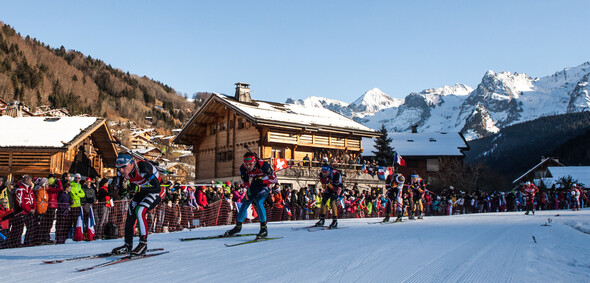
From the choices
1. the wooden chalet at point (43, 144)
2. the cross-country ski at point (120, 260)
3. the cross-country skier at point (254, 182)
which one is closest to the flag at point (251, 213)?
the cross-country skier at point (254, 182)

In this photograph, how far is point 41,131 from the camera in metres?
31.4

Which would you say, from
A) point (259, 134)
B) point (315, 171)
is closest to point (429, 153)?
point (315, 171)

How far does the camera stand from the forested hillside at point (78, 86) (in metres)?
85.8

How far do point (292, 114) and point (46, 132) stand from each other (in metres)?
16.8

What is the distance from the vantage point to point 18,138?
30500 millimetres

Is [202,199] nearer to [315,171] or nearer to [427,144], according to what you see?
[315,171]

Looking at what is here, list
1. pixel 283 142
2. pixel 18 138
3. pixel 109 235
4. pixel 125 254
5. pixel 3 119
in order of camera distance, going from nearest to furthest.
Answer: pixel 125 254, pixel 109 235, pixel 18 138, pixel 3 119, pixel 283 142

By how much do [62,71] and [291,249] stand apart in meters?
112

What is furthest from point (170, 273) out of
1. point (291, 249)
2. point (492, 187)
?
point (492, 187)

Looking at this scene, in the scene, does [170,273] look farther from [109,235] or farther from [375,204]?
[375,204]

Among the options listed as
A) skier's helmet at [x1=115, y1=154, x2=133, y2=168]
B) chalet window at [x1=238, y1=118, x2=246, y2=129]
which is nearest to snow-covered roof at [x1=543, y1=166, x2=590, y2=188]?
chalet window at [x1=238, y1=118, x2=246, y2=129]

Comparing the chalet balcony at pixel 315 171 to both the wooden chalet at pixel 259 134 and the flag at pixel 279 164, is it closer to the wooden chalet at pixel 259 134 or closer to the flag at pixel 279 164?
the wooden chalet at pixel 259 134

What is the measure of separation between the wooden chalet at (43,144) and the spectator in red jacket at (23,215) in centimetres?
1859

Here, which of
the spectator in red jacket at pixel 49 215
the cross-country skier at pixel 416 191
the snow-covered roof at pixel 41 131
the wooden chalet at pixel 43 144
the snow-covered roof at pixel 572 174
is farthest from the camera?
the snow-covered roof at pixel 572 174
